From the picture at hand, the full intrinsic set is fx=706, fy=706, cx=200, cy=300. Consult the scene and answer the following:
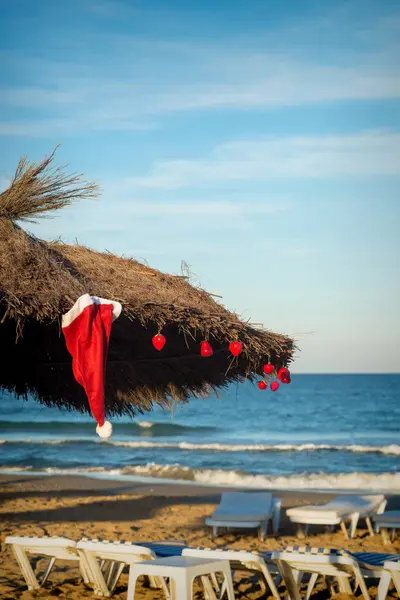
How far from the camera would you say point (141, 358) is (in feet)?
17.5

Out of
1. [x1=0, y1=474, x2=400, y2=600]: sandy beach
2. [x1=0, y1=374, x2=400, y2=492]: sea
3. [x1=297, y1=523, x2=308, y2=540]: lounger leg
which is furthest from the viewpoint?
[x1=0, y1=374, x2=400, y2=492]: sea

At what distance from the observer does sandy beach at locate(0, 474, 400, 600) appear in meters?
5.17

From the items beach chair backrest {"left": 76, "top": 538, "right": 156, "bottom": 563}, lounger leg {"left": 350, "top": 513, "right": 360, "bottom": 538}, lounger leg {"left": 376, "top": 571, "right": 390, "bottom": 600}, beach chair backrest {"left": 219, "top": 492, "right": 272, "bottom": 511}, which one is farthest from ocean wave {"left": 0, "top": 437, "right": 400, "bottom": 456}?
lounger leg {"left": 376, "top": 571, "right": 390, "bottom": 600}

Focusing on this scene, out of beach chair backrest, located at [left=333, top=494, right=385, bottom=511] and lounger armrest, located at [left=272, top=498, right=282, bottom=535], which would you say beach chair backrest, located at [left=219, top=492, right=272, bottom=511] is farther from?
beach chair backrest, located at [left=333, top=494, right=385, bottom=511]

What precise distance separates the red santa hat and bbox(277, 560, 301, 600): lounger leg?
134cm

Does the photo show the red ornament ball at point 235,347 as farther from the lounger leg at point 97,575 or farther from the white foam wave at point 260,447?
the white foam wave at point 260,447

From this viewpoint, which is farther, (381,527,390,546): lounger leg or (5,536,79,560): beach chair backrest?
(381,527,390,546): lounger leg

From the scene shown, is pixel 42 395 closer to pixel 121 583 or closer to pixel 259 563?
pixel 121 583

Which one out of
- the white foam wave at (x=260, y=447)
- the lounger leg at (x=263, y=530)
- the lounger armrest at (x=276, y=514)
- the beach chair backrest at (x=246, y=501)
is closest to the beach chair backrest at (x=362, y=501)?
the lounger armrest at (x=276, y=514)

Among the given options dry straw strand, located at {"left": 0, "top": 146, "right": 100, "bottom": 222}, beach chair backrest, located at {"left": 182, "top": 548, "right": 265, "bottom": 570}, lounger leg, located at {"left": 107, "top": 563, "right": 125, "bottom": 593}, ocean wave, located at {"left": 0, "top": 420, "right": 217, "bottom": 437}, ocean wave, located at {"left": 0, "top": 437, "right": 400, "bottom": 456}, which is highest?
dry straw strand, located at {"left": 0, "top": 146, "right": 100, "bottom": 222}

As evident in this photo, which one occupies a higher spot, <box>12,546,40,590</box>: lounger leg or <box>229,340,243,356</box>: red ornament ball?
<box>229,340,243,356</box>: red ornament ball

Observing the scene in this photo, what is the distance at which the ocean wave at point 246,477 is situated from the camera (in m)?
13.5

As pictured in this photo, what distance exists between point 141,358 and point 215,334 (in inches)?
44.8

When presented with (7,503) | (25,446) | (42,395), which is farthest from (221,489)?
(25,446)
